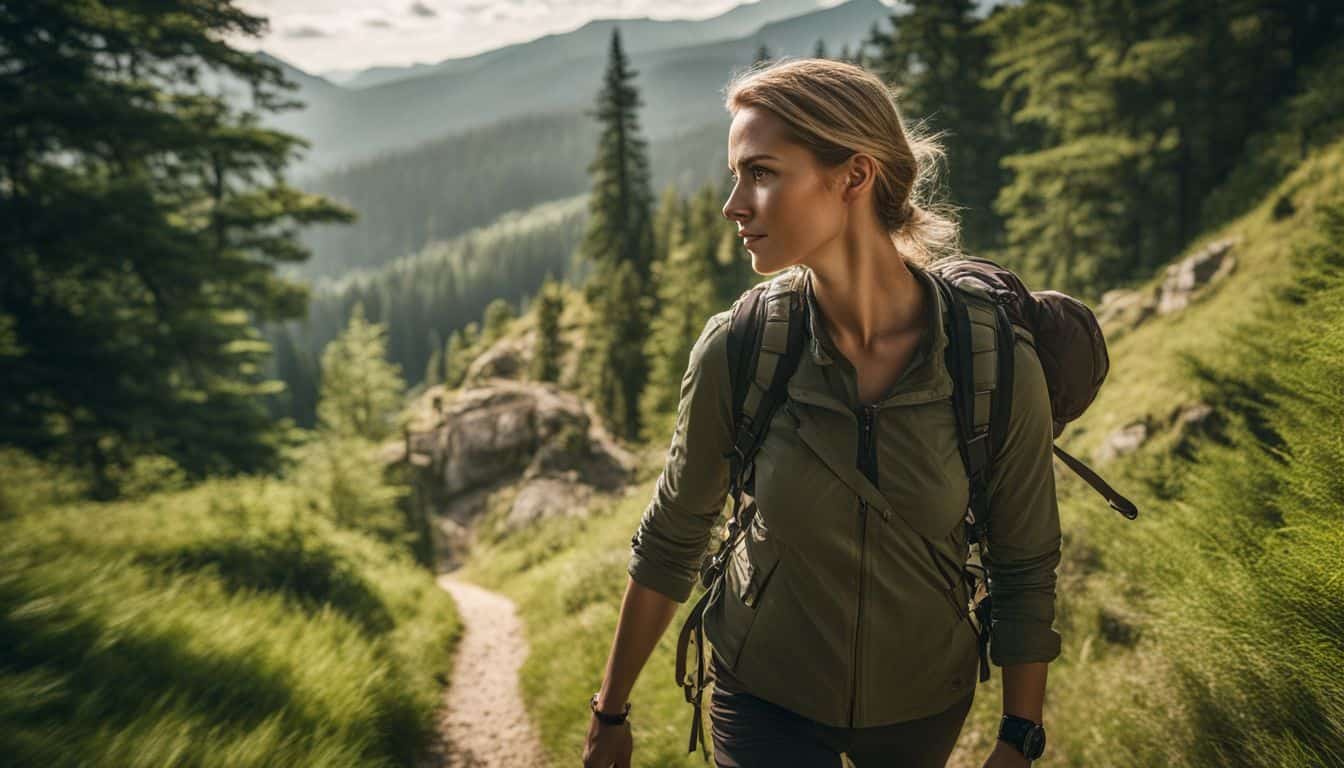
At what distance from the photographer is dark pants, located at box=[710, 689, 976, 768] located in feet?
6.03

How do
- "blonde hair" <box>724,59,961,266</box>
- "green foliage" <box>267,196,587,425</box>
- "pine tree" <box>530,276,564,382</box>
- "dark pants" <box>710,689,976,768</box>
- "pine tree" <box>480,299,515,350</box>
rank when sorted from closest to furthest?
"blonde hair" <box>724,59,961,266</box> → "dark pants" <box>710,689,976,768</box> → "pine tree" <box>530,276,564,382</box> → "pine tree" <box>480,299,515,350</box> → "green foliage" <box>267,196,587,425</box>

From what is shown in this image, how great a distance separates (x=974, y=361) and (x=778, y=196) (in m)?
0.68

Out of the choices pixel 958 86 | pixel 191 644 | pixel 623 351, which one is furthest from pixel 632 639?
pixel 623 351

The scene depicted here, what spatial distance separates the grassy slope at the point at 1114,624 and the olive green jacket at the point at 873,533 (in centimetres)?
112

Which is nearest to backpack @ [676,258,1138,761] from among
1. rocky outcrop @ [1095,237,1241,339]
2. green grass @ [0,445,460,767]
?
green grass @ [0,445,460,767]

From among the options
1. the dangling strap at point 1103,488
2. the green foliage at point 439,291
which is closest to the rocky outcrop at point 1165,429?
the dangling strap at point 1103,488

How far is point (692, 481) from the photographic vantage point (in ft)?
6.37

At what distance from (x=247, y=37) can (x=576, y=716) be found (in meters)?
15.2

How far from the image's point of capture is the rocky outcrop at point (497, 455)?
2964 centimetres

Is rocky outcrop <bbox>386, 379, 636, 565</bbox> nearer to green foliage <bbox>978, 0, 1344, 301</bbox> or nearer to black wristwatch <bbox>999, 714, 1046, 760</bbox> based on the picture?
green foliage <bbox>978, 0, 1344, 301</bbox>

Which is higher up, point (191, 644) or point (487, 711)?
point (191, 644)

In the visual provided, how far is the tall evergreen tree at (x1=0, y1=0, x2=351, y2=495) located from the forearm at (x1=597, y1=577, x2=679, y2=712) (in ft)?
34.5

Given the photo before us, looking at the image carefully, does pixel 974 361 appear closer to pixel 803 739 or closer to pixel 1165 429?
pixel 803 739

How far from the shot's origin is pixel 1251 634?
95.7 inches
